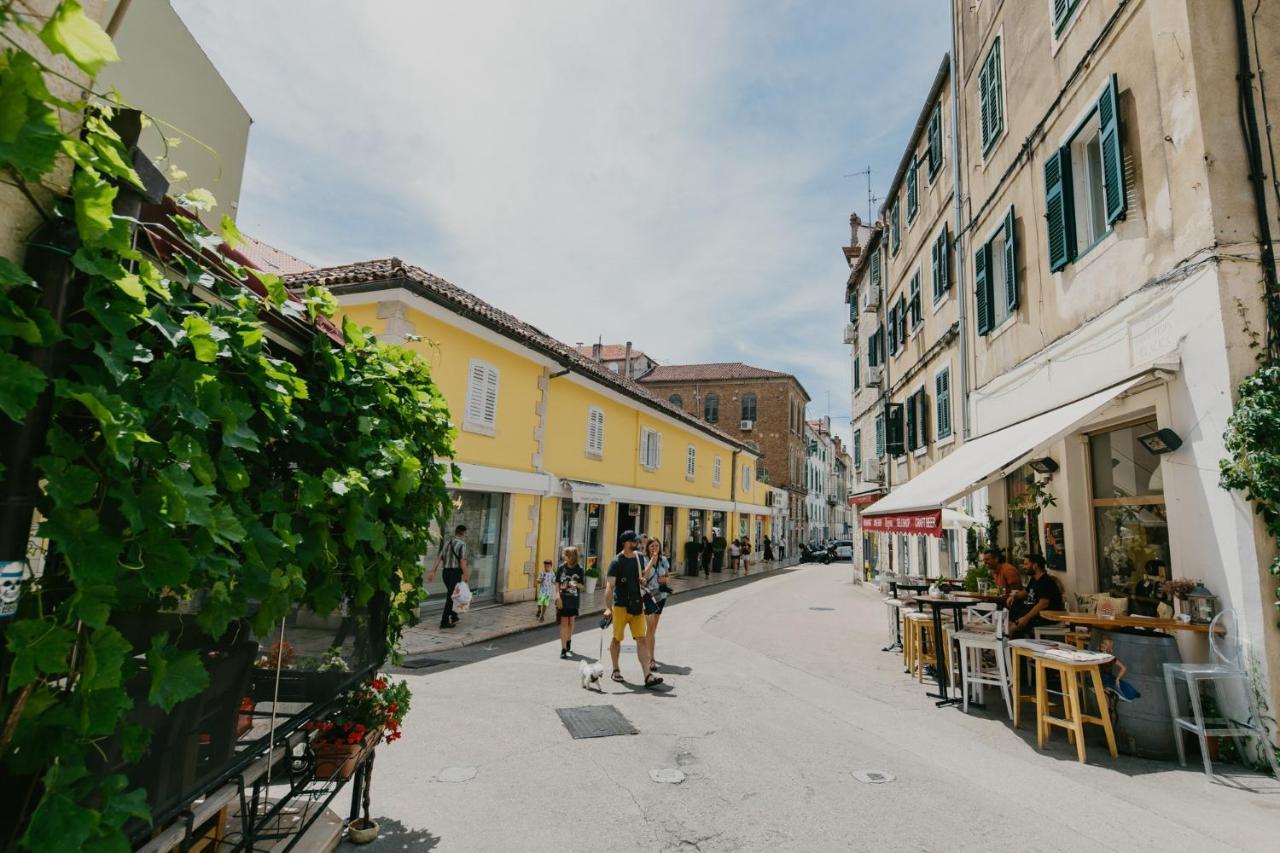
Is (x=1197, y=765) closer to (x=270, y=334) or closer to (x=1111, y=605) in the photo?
(x=1111, y=605)

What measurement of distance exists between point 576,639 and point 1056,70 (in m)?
10.9

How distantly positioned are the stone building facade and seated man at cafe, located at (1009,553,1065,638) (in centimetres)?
3614

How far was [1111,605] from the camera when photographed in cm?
708

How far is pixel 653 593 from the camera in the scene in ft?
27.5

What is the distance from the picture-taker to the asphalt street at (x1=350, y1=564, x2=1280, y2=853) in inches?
156

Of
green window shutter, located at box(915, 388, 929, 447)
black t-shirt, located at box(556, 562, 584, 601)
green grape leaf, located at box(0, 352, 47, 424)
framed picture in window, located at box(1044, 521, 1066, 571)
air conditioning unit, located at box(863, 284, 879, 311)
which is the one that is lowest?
black t-shirt, located at box(556, 562, 584, 601)

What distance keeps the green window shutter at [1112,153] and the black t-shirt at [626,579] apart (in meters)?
6.66

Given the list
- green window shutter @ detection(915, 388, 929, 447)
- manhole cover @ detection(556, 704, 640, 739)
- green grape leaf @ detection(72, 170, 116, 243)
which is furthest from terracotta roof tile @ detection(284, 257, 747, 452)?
green window shutter @ detection(915, 388, 929, 447)

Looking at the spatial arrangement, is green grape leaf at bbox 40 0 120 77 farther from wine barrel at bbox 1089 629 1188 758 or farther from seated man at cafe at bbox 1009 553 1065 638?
seated man at cafe at bbox 1009 553 1065 638

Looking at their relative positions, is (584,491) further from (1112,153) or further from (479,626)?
(1112,153)

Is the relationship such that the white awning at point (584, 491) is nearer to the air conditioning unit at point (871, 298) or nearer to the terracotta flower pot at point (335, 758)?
the air conditioning unit at point (871, 298)

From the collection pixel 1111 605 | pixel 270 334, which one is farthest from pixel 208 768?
pixel 1111 605

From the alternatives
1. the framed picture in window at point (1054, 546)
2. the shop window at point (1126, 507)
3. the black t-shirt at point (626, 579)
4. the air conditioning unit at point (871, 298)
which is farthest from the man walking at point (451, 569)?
the air conditioning unit at point (871, 298)

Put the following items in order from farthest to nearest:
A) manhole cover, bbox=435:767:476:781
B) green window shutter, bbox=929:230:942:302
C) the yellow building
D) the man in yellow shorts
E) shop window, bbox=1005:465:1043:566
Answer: green window shutter, bbox=929:230:942:302
the yellow building
shop window, bbox=1005:465:1043:566
the man in yellow shorts
manhole cover, bbox=435:767:476:781
